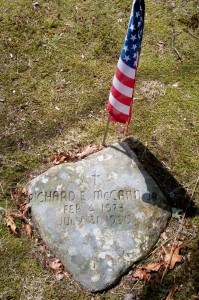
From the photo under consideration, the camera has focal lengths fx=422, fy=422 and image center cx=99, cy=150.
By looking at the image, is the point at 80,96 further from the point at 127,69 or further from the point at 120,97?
the point at 127,69

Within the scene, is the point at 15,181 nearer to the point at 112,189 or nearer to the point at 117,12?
the point at 112,189

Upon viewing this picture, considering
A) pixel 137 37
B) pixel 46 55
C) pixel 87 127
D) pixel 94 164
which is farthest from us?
pixel 46 55

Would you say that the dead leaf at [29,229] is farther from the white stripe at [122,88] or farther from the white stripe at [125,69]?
the white stripe at [125,69]

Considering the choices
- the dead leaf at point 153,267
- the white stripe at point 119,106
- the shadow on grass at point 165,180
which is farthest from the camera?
the shadow on grass at point 165,180

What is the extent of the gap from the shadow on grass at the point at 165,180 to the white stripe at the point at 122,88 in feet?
2.54

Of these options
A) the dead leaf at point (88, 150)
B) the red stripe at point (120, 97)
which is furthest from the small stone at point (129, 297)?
the red stripe at point (120, 97)

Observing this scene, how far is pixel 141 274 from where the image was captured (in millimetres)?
3680

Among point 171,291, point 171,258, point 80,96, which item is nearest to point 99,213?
point 171,258

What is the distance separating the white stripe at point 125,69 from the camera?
12.1ft

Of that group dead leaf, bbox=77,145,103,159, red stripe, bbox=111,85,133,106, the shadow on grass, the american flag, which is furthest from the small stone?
red stripe, bbox=111,85,133,106

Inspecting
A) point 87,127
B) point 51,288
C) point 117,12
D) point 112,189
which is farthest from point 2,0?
point 51,288

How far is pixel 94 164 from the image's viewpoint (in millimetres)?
4133

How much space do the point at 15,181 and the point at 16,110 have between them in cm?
92

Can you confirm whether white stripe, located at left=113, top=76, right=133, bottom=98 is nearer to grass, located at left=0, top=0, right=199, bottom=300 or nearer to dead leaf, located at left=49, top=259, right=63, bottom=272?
grass, located at left=0, top=0, right=199, bottom=300
